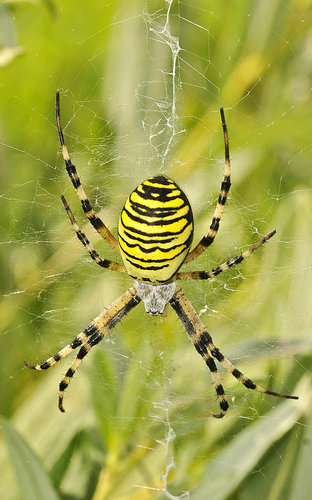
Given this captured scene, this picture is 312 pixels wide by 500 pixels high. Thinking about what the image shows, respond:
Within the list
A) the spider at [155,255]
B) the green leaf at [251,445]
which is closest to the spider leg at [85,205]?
the spider at [155,255]

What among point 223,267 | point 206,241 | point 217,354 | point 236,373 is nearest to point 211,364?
point 217,354

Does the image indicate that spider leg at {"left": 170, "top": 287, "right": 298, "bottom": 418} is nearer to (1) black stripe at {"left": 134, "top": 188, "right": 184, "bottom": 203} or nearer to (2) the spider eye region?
(2) the spider eye region

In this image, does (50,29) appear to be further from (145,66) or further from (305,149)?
(305,149)

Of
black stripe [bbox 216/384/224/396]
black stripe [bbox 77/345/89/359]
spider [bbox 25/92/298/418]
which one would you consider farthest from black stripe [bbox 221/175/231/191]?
black stripe [bbox 77/345/89/359]

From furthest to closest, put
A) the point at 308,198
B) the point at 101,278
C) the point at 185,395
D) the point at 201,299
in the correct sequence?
the point at 201,299 → the point at 101,278 → the point at 185,395 → the point at 308,198

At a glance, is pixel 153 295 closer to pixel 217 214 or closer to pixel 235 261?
pixel 235 261

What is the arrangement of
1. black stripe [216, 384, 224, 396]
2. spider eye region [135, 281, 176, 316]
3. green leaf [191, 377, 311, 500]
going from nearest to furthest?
green leaf [191, 377, 311, 500] < black stripe [216, 384, 224, 396] < spider eye region [135, 281, 176, 316]

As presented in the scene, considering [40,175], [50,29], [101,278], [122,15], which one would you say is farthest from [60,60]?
[101,278]
